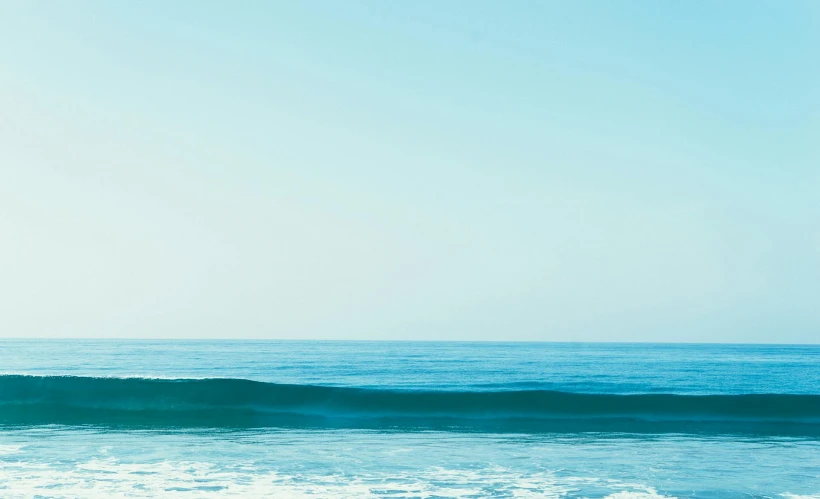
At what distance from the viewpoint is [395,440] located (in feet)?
47.0

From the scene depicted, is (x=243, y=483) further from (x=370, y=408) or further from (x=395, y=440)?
(x=370, y=408)

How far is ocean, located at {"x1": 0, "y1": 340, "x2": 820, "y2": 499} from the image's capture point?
996 centimetres

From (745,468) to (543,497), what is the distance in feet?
13.8

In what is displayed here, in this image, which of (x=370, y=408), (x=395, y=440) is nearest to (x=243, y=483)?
(x=395, y=440)

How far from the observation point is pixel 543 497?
9.35 metres

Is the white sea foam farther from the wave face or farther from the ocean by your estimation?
the wave face

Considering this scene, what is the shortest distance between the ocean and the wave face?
0.18 ft

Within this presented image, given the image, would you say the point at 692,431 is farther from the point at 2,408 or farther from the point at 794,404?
the point at 2,408

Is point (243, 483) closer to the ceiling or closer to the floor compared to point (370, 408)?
closer to the ceiling

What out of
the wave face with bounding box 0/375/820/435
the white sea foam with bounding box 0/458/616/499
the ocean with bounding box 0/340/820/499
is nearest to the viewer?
Answer: the white sea foam with bounding box 0/458/616/499

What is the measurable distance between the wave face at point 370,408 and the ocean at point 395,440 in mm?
54

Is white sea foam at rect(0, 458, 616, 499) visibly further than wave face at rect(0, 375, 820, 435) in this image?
No

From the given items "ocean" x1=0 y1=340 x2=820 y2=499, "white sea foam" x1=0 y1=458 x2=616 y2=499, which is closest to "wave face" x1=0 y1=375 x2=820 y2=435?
"ocean" x1=0 y1=340 x2=820 y2=499

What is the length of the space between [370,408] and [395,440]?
19.5ft
